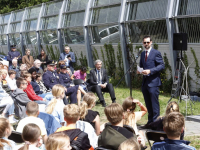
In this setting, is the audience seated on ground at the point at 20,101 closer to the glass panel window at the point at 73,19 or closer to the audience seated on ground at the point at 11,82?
the audience seated on ground at the point at 11,82

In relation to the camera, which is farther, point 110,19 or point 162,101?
point 110,19

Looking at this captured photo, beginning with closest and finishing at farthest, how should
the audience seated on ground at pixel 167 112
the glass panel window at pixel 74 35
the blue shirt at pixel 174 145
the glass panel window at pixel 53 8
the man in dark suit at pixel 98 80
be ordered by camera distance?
the blue shirt at pixel 174 145 < the audience seated on ground at pixel 167 112 < the man in dark suit at pixel 98 80 < the glass panel window at pixel 74 35 < the glass panel window at pixel 53 8

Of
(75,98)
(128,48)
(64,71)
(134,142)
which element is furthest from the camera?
(128,48)

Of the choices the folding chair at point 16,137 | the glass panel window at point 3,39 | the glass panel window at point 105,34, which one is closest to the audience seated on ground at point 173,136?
the folding chair at point 16,137

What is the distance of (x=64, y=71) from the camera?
9922mm

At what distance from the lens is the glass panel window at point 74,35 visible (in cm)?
1581

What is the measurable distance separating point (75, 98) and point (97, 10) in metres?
6.65

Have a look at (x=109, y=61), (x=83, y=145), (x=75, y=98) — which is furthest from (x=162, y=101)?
(x=83, y=145)

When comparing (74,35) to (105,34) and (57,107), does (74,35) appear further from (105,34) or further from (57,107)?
(57,107)

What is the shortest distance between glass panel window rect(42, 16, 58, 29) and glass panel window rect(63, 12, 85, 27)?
104 cm

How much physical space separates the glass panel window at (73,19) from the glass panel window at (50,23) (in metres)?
1.04

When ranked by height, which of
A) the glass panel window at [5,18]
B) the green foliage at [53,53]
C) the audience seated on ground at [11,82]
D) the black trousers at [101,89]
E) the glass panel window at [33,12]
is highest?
the glass panel window at [5,18]

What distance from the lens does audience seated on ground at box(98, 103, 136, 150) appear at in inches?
146

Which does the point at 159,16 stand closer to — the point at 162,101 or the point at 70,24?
the point at 162,101
